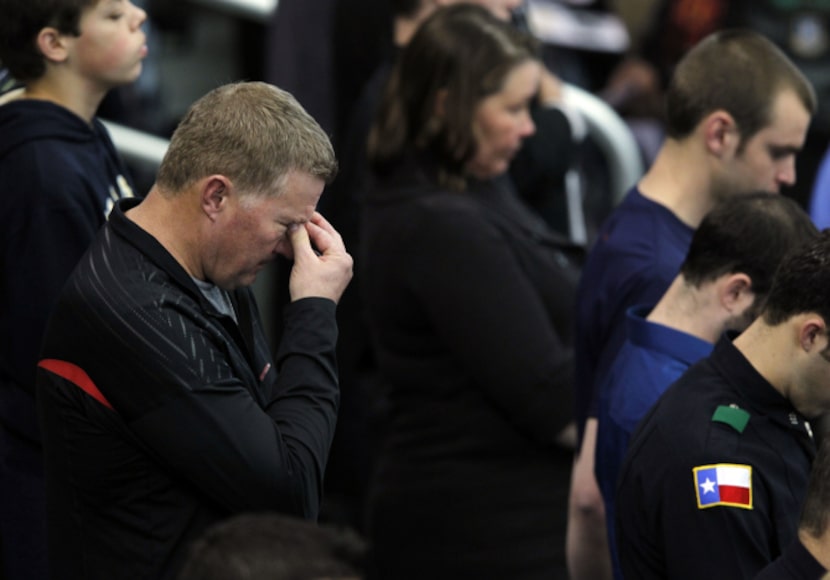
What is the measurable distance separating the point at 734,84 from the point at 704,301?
0.73 metres

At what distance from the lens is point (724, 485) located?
8.18 feet

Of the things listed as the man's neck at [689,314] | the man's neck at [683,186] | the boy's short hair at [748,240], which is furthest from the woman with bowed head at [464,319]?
the boy's short hair at [748,240]

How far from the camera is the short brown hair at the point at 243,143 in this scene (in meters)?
2.34

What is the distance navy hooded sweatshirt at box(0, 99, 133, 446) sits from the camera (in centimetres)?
291

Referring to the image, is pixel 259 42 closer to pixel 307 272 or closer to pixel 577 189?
pixel 577 189

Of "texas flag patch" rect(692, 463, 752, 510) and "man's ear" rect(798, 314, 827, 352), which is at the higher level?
"man's ear" rect(798, 314, 827, 352)

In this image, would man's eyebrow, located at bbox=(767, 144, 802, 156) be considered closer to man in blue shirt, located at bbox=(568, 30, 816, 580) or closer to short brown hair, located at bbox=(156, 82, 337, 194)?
man in blue shirt, located at bbox=(568, 30, 816, 580)

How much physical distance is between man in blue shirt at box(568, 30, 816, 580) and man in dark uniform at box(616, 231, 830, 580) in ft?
2.29

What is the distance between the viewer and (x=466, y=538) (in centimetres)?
374

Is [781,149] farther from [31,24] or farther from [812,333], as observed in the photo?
[31,24]

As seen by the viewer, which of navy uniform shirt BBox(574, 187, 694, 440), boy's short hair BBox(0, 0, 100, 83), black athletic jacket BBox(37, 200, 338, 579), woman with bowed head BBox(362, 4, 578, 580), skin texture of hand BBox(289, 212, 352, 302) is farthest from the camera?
woman with bowed head BBox(362, 4, 578, 580)

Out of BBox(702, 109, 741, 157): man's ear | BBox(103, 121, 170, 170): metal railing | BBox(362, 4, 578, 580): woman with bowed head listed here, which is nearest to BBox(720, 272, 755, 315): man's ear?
BBox(702, 109, 741, 157): man's ear

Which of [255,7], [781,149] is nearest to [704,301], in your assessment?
[781,149]

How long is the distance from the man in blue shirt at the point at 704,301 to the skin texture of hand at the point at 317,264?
76 cm
